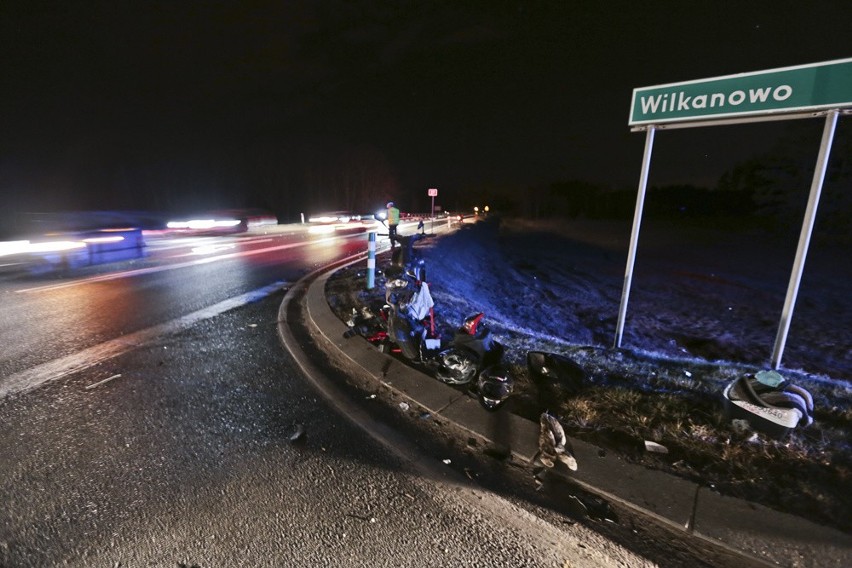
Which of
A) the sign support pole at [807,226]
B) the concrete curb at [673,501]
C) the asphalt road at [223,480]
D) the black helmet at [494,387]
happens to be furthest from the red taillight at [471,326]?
the sign support pole at [807,226]

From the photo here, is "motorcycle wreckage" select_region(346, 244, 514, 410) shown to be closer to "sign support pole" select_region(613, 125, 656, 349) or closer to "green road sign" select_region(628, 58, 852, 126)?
"sign support pole" select_region(613, 125, 656, 349)

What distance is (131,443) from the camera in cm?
295

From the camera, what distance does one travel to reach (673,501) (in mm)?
2307

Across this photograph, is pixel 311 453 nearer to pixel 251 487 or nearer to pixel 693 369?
pixel 251 487

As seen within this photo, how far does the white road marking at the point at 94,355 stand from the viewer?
386cm

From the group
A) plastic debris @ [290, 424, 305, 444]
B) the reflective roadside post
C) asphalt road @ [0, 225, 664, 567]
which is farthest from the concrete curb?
the reflective roadside post

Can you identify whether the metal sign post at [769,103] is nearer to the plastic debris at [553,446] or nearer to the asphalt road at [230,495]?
the plastic debris at [553,446]

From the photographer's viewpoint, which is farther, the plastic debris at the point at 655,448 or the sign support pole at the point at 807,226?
the sign support pole at the point at 807,226

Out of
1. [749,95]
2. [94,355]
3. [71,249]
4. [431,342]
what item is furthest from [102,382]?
[71,249]

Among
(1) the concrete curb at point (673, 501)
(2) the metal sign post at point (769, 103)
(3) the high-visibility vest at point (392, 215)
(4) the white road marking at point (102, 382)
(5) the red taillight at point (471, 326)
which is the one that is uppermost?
(2) the metal sign post at point (769, 103)

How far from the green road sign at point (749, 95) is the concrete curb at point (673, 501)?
3.47 meters

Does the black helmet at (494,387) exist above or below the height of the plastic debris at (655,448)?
above

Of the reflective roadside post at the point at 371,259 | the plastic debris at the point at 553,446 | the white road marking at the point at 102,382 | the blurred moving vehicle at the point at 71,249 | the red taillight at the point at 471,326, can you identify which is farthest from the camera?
the blurred moving vehicle at the point at 71,249

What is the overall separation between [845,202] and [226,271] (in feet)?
125
